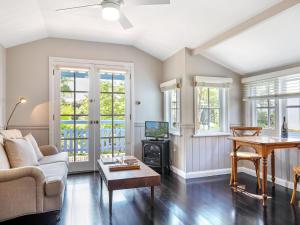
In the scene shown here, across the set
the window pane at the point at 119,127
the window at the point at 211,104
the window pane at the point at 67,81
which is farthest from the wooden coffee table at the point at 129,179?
the window pane at the point at 67,81

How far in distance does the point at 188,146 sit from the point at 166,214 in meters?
1.64

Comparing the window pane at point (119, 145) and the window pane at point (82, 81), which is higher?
the window pane at point (82, 81)

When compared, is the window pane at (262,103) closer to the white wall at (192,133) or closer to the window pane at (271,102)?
the window pane at (271,102)

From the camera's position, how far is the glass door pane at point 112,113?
15.1 feet

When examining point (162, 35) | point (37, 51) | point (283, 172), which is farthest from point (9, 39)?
point (283, 172)

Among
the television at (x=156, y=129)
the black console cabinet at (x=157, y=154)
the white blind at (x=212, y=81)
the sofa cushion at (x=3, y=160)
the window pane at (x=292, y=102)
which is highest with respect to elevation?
the white blind at (x=212, y=81)

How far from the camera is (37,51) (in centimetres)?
423

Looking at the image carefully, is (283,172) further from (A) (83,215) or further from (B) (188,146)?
(A) (83,215)

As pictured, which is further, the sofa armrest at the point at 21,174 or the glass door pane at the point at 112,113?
the glass door pane at the point at 112,113

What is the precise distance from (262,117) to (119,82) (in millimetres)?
2902

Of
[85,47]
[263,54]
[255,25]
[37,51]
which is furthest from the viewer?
[85,47]

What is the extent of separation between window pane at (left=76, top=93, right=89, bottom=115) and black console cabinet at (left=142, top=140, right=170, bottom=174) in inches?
52.7

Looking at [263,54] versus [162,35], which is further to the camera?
[162,35]

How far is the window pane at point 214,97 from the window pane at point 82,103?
8.08 ft
